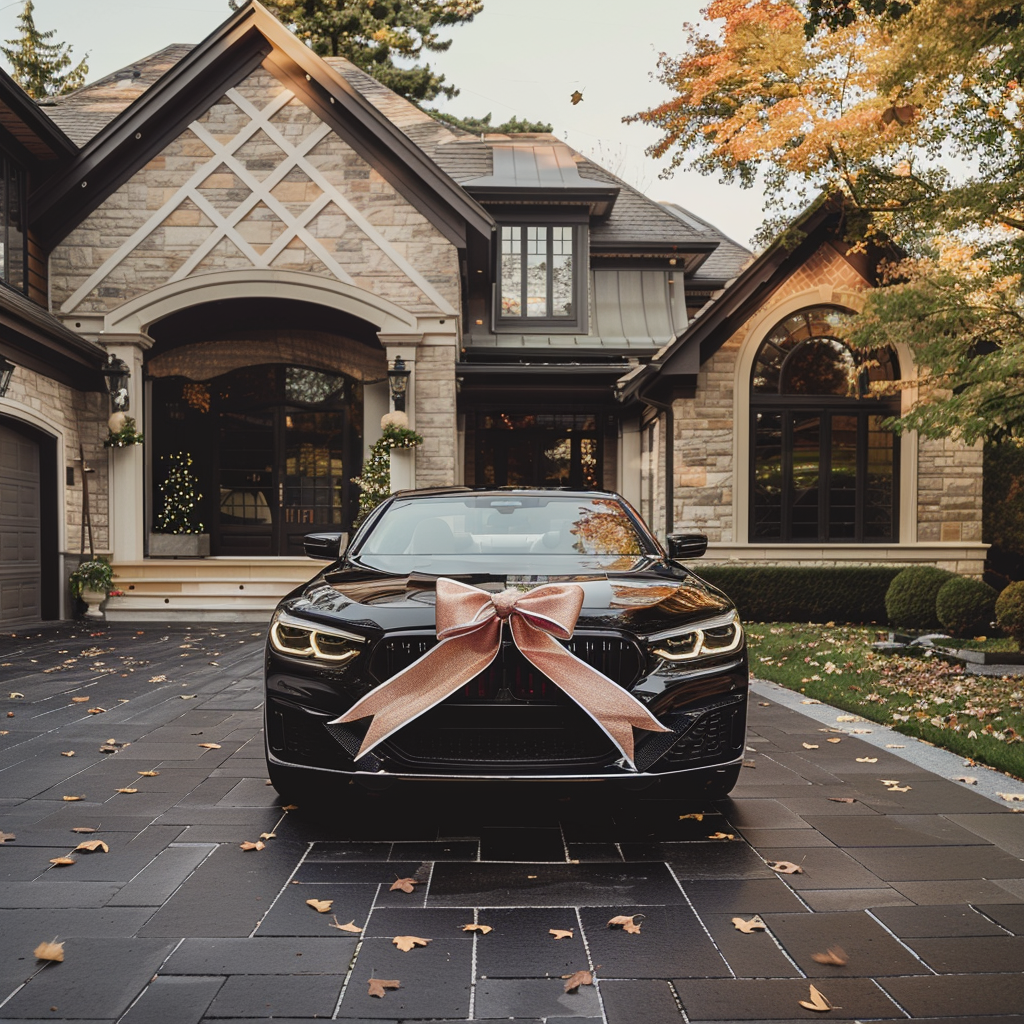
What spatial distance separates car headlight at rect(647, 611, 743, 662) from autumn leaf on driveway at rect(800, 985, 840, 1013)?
1373mm

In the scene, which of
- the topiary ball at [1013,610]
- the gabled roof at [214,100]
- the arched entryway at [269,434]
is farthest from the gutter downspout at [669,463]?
the topiary ball at [1013,610]

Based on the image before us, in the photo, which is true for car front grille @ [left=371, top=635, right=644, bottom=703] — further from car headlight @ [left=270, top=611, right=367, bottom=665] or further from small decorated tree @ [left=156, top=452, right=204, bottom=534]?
small decorated tree @ [left=156, top=452, right=204, bottom=534]

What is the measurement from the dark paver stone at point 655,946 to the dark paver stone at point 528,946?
0.18ft

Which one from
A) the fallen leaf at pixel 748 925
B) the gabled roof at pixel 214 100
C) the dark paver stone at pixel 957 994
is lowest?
the fallen leaf at pixel 748 925

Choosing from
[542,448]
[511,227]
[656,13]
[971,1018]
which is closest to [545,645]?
[971,1018]

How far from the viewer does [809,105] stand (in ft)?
38.5

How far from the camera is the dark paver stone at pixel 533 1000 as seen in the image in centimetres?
240

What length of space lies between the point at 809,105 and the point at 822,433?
15.6 ft

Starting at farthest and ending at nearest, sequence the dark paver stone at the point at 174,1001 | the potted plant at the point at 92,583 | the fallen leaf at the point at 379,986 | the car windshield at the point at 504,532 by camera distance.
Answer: the potted plant at the point at 92,583 → the car windshield at the point at 504,532 → the fallen leaf at the point at 379,986 → the dark paver stone at the point at 174,1001

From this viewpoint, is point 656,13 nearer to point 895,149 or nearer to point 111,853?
point 895,149

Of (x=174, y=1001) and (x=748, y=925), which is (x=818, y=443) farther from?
(x=174, y=1001)

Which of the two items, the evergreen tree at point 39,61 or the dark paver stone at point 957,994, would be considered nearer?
the dark paver stone at point 957,994

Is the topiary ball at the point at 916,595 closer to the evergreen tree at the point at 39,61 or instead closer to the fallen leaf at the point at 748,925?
the fallen leaf at the point at 748,925

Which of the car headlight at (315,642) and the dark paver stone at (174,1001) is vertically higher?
the car headlight at (315,642)
